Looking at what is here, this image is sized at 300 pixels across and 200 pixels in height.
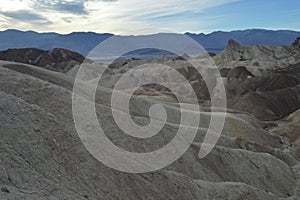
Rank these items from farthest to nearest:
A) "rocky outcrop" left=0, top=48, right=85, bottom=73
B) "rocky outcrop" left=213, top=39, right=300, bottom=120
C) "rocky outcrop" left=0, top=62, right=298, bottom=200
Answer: "rocky outcrop" left=0, top=48, right=85, bottom=73 → "rocky outcrop" left=213, top=39, right=300, bottom=120 → "rocky outcrop" left=0, top=62, right=298, bottom=200

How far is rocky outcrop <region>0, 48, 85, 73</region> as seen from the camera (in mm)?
97000

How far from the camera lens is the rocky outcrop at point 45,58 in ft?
318

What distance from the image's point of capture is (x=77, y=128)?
12.7m

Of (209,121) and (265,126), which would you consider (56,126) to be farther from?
(265,126)

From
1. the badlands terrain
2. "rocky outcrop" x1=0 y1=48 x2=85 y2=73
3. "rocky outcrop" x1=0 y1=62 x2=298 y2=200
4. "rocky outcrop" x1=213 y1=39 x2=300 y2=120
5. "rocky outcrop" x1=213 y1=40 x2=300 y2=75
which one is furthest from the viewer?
"rocky outcrop" x1=0 y1=48 x2=85 y2=73

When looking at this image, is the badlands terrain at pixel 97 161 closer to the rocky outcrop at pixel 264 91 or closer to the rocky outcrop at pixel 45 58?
the rocky outcrop at pixel 264 91

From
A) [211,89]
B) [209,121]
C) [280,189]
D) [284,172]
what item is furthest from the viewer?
[211,89]

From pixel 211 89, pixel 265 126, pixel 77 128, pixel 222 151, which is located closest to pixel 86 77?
pixel 211 89

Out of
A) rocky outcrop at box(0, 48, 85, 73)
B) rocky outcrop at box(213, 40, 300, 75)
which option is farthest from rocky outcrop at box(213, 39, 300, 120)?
rocky outcrop at box(0, 48, 85, 73)

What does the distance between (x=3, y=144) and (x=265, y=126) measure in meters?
33.6

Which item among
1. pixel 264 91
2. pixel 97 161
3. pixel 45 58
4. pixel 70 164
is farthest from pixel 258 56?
pixel 70 164

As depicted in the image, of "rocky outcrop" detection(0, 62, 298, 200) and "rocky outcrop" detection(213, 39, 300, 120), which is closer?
"rocky outcrop" detection(0, 62, 298, 200)

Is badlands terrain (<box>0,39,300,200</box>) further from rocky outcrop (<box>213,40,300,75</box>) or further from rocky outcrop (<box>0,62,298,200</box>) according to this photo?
rocky outcrop (<box>213,40,300,75</box>)

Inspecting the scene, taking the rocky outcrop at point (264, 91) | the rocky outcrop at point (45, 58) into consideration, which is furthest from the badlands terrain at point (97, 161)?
the rocky outcrop at point (45, 58)
